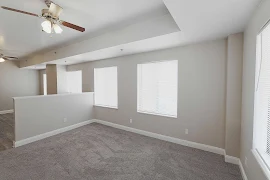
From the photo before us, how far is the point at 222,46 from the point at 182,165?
2430 millimetres

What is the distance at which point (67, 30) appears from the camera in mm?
2922

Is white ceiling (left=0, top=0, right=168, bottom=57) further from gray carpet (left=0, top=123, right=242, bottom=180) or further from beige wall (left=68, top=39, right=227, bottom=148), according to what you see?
gray carpet (left=0, top=123, right=242, bottom=180)

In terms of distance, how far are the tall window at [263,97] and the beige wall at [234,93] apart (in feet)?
2.54

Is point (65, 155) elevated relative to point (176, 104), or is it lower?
lower

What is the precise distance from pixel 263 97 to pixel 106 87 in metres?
4.12

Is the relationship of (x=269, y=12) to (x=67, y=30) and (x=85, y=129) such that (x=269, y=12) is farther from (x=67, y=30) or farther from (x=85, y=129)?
(x=85, y=129)

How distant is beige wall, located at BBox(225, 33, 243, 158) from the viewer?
2.39 metres

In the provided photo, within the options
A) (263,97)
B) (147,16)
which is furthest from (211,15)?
(263,97)

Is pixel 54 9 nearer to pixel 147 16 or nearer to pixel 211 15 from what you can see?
pixel 147 16

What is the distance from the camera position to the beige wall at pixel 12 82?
20.9 ft

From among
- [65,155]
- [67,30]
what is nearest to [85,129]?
[65,155]

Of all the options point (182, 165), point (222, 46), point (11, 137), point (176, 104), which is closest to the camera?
point (182, 165)

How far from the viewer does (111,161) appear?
2537mm

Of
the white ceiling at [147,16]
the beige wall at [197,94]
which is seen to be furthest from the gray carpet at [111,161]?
the white ceiling at [147,16]
